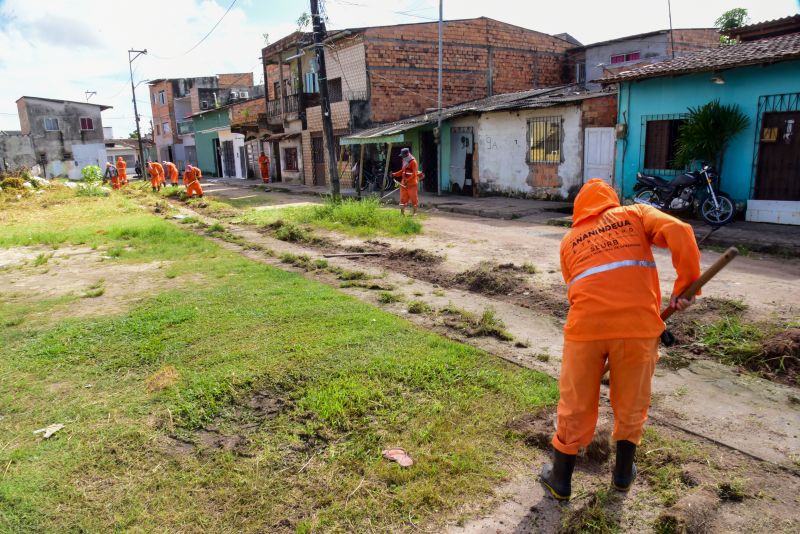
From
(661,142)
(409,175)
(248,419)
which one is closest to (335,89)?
(409,175)

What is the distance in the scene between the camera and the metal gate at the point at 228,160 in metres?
35.8

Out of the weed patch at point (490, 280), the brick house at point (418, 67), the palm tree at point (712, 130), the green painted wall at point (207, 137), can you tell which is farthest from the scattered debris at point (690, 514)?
the green painted wall at point (207, 137)

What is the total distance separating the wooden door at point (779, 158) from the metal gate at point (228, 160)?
30.8 m

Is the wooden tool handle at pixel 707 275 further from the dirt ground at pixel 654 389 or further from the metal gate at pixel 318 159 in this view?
the metal gate at pixel 318 159

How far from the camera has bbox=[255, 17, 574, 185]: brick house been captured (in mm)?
21328

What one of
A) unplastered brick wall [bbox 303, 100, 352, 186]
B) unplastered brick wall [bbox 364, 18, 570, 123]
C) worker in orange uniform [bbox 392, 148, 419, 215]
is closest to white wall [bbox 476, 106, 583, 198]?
worker in orange uniform [bbox 392, 148, 419, 215]

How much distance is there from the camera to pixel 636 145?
12.7 meters

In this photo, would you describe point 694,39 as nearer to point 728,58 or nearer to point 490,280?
point 728,58

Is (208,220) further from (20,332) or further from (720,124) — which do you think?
(720,124)

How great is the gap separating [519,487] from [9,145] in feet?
155

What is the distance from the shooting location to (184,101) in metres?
43.5

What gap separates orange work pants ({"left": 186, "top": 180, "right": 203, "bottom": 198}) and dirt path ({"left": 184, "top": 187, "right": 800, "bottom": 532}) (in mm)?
9412

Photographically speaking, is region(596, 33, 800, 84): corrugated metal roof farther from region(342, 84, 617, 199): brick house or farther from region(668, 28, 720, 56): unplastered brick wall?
region(668, 28, 720, 56): unplastered brick wall

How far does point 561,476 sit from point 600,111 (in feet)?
42.5
